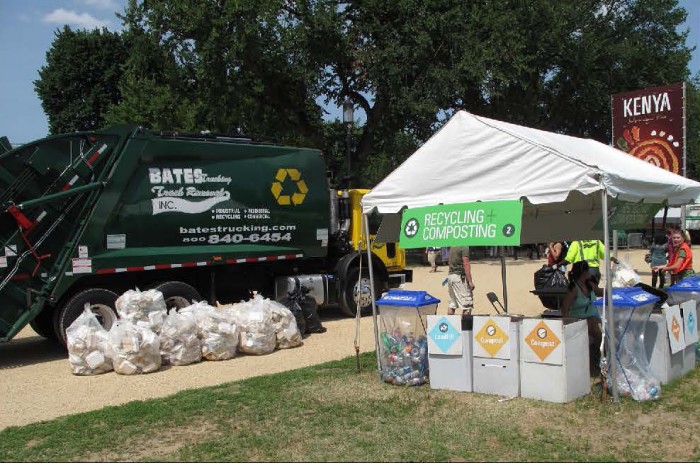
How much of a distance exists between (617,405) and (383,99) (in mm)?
19953

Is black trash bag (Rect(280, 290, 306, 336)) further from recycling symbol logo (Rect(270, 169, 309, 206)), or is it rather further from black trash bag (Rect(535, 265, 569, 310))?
black trash bag (Rect(535, 265, 569, 310))

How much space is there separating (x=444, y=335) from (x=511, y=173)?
5.88ft

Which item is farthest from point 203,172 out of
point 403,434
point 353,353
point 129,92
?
point 129,92

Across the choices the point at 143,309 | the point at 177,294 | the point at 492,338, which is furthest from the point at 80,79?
the point at 492,338

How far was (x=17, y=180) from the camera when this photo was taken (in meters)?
9.25

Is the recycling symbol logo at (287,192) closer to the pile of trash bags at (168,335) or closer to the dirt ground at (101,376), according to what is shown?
the dirt ground at (101,376)

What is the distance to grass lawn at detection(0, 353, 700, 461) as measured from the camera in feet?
16.3

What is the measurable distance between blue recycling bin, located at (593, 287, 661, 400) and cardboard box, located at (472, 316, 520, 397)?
0.89 m

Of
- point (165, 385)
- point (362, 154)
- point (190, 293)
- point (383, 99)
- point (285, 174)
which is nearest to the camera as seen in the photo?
point (165, 385)

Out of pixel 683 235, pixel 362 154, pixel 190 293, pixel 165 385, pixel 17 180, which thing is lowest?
pixel 165 385

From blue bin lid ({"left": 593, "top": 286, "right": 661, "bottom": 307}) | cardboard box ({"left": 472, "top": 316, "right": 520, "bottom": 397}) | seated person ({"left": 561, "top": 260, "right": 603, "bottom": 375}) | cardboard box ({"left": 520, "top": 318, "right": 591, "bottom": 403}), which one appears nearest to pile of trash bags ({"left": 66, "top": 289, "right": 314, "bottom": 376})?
cardboard box ({"left": 472, "top": 316, "right": 520, "bottom": 397})

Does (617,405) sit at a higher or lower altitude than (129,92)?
lower

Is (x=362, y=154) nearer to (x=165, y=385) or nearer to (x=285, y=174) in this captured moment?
(x=285, y=174)

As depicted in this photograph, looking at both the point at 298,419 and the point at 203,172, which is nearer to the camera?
the point at 298,419
